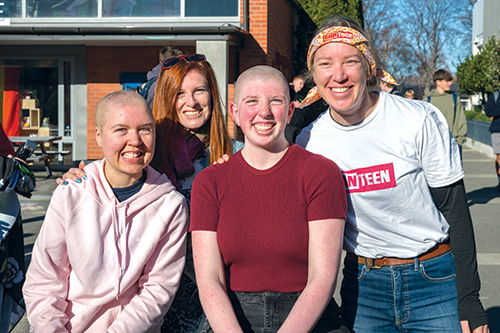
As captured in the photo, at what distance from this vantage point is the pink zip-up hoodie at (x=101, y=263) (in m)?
2.31

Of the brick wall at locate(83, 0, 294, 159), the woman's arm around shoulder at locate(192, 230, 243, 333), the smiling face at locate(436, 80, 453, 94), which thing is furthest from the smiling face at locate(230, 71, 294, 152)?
the brick wall at locate(83, 0, 294, 159)

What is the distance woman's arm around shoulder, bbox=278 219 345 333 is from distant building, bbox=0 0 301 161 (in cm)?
896

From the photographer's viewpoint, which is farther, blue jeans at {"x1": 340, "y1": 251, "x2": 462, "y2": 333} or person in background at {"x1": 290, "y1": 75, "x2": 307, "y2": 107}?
person in background at {"x1": 290, "y1": 75, "x2": 307, "y2": 107}

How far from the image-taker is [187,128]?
9.50 ft

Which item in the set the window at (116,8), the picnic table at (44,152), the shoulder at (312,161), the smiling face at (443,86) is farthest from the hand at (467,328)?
the picnic table at (44,152)

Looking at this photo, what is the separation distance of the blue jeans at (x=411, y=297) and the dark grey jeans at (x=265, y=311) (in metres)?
0.27

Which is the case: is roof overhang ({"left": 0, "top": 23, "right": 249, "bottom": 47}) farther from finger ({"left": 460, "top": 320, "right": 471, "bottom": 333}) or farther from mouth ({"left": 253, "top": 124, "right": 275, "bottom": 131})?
finger ({"left": 460, "top": 320, "right": 471, "bottom": 333})

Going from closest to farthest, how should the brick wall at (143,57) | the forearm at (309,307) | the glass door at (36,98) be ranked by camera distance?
the forearm at (309,307), the brick wall at (143,57), the glass door at (36,98)

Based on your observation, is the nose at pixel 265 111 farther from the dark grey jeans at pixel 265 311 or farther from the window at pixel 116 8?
the window at pixel 116 8

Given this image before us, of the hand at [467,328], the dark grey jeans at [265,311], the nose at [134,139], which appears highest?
the nose at [134,139]

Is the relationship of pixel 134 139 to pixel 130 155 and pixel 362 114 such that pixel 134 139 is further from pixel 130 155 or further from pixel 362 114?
pixel 362 114

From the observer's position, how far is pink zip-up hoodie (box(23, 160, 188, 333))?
2311 mm

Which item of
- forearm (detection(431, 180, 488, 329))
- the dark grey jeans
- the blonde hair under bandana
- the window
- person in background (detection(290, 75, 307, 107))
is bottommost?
the dark grey jeans

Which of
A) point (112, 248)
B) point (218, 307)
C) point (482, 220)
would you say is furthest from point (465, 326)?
point (482, 220)
